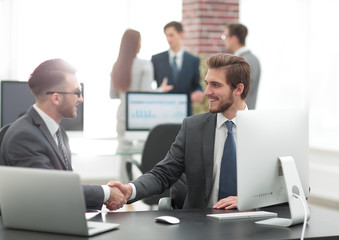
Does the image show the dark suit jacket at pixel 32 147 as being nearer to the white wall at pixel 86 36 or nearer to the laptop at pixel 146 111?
the laptop at pixel 146 111

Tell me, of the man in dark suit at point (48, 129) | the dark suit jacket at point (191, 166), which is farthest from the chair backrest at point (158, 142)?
the man in dark suit at point (48, 129)

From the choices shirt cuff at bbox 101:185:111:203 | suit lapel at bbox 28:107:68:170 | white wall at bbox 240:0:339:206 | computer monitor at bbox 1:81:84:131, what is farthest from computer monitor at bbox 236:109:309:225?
white wall at bbox 240:0:339:206

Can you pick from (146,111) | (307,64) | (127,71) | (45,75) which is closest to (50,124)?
(45,75)

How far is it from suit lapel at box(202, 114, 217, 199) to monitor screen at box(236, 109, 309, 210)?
0.50 m

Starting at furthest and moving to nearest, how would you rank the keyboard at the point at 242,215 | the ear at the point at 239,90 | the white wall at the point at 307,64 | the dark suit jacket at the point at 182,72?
1. the white wall at the point at 307,64
2. the dark suit jacket at the point at 182,72
3. the ear at the point at 239,90
4. the keyboard at the point at 242,215

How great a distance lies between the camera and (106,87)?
7.95 metres

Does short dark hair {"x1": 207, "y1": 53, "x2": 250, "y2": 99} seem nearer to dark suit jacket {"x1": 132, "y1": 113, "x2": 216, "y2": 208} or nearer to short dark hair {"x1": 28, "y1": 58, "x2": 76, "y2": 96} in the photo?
dark suit jacket {"x1": 132, "y1": 113, "x2": 216, "y2": 208}

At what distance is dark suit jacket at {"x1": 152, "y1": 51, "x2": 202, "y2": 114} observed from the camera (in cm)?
637

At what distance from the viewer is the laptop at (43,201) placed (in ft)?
6.81

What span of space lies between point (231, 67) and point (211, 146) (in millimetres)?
399

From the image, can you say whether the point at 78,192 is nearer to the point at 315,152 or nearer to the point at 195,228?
the point at 195,228

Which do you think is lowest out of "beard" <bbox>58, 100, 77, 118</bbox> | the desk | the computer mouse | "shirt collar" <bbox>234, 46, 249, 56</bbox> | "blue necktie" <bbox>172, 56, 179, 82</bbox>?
the desk

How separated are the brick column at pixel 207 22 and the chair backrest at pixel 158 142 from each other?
3.12 metres

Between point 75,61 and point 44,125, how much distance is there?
207 inches
